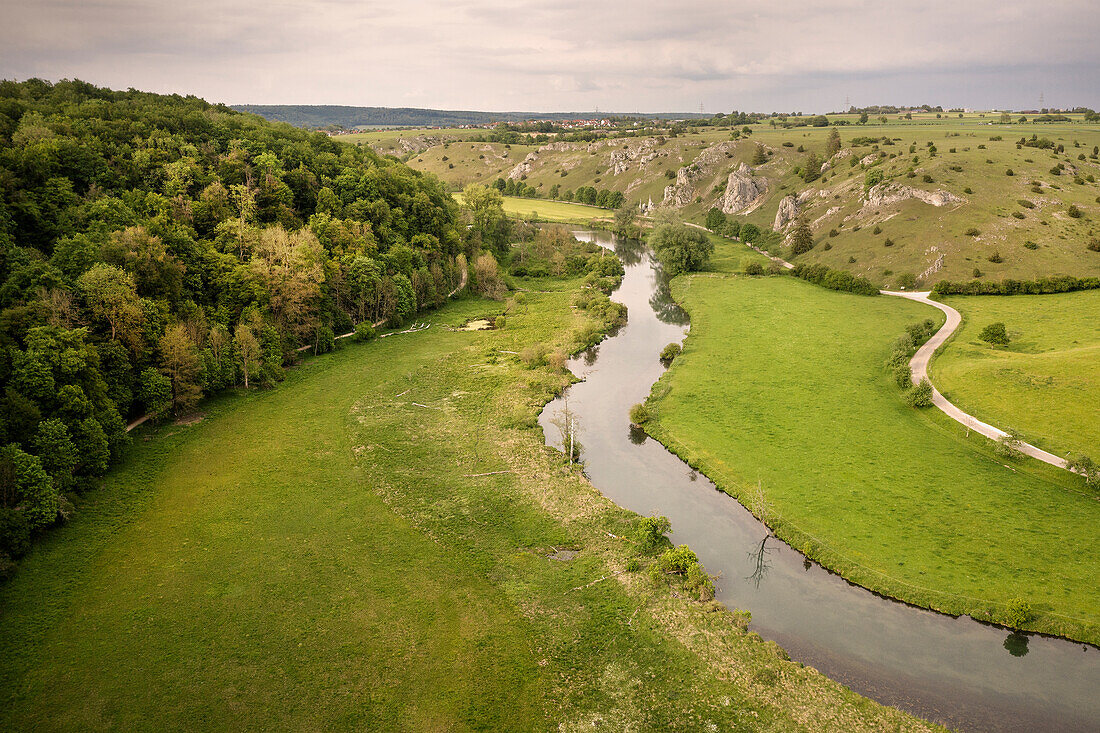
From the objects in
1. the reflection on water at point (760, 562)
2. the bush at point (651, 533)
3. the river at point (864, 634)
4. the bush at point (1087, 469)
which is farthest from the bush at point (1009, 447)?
the bush at point (651, 533)

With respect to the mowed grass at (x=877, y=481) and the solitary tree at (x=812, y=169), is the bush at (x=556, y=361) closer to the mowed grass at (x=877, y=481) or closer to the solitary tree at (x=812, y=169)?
the mowed grass at (x=877, y=481)

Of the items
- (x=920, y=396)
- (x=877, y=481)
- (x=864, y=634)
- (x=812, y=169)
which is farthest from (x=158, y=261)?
(x=812, y=169)

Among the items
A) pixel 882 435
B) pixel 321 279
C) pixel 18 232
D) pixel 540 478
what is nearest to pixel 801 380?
pixel 882 435

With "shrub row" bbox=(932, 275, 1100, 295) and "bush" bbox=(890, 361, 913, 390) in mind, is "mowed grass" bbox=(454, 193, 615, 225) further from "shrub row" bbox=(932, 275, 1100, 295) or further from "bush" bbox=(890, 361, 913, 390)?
"bush" bbox=(890, 361, 913, 390)

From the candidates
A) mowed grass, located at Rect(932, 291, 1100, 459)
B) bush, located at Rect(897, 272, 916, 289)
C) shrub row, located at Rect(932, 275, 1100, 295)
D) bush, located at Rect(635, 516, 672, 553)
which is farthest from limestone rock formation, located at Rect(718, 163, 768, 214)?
bush, located at Rect(635, 516, 672, 553)

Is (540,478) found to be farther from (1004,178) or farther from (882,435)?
(1004,178)

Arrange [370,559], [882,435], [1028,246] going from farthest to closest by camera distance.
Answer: [1028,246] < [882,435] < [370,559]
